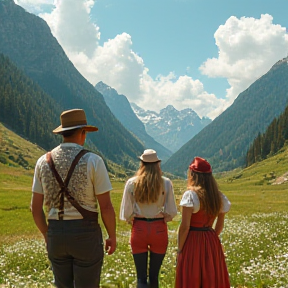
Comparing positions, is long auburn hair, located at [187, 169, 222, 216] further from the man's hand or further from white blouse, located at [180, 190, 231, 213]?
the man's hand

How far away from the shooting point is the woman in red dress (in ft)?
22.5

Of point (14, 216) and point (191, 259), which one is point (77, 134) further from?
point (14, 216)

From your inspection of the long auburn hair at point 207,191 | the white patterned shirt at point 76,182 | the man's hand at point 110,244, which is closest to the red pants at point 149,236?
the long auburn hair at point 207,191

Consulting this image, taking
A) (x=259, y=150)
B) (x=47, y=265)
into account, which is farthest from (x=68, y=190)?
(x=259, y=150)

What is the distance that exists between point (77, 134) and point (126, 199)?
2.23m

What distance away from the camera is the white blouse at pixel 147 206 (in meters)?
7.32

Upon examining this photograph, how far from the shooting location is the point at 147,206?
24.1ft

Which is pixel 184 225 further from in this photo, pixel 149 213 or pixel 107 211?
pixel 107 211

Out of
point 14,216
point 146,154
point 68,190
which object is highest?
point 146,154

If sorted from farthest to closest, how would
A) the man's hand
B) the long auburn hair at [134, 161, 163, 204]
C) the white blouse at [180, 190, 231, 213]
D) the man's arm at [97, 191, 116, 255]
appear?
the long auburn hair at [134, 161, 163, 204]
the white blouse at [180, 190, 231, 213]
the man's hand
the man's arm at [97, 191, 116, 255]

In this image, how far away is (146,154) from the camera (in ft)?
24.3

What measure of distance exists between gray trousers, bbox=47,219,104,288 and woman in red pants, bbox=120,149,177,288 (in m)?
1.83

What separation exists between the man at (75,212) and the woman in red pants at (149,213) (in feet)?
5.65

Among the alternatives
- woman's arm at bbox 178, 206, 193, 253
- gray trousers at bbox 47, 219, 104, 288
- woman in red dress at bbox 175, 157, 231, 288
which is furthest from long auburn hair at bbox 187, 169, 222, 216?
gray trousers at bbox 47, 219, 104, 288
